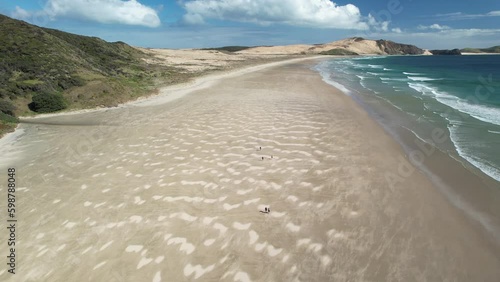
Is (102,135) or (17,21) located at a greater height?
(17,21)

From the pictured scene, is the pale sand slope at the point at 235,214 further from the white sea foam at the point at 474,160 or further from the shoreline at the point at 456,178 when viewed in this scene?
the white sea foam at the point at 474,160

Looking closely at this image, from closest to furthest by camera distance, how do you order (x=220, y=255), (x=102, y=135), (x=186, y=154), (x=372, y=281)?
(x=372, y=281) → (x=220, y=255) → (x=186, y=154) → (x=102, y=135)

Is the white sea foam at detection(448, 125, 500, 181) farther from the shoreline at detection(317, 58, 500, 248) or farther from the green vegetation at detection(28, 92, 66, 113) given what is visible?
the green vegetation at detection(28, 92, 66, 113)

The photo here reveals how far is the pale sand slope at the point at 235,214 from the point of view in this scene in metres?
5.71

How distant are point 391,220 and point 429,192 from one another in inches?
94.8

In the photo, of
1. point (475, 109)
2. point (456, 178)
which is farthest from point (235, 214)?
point (475, 109)

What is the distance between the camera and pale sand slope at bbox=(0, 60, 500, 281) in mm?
5707

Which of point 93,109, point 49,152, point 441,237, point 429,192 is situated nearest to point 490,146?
point 429,192

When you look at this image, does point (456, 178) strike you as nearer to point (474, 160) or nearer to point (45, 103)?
point (474, 160)

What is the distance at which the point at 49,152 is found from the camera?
475 inches

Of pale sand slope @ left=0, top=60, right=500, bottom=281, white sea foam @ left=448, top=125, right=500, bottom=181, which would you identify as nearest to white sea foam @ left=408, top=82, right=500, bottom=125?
white sea foam @ left=448, top=125, right=500, bottom=181

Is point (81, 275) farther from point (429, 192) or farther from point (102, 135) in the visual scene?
point (102, 135)

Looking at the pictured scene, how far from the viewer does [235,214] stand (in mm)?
7316

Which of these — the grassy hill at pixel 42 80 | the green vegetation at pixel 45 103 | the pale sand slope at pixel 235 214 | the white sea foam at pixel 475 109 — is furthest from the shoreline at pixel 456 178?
the green vegetation at pixel 45 103
